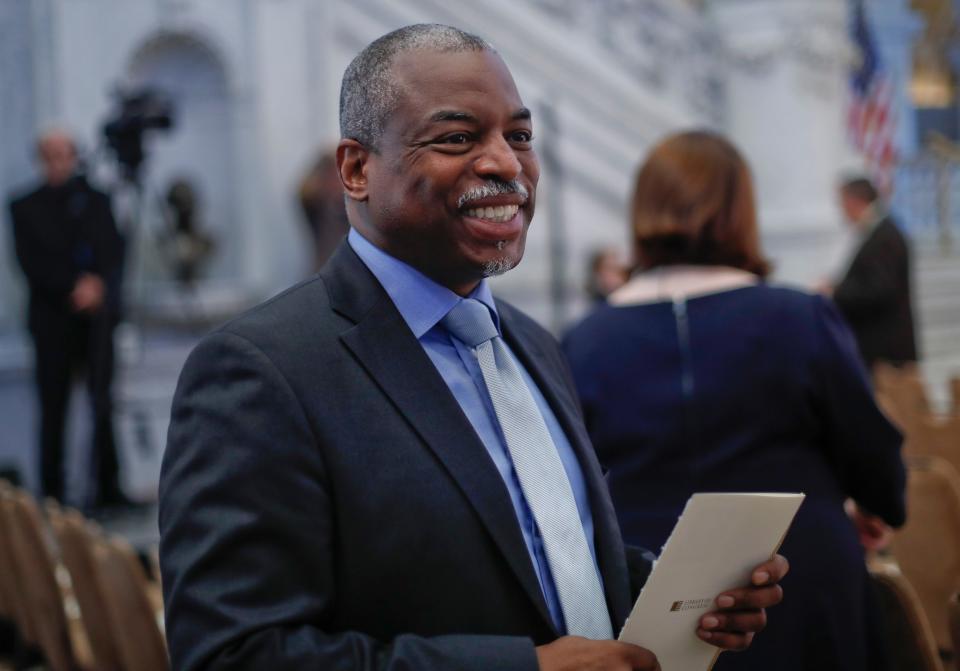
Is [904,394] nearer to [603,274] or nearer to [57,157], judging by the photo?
[603,274]

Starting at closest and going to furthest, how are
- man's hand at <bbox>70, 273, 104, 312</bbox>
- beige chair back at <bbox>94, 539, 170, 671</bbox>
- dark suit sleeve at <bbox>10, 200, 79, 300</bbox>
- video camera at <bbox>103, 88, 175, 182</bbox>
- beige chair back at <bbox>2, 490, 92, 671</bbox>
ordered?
beige chair back at <bbox>94, 539, 170, 671</bbox>, beige chair back at <bbox>2, 490, 92, 671</bbox>, video camera at <bbox>103, 88, 175, 182</bbox>, man's hand at <bbox>70, 273, 104, 312</bbox>, dark suit sleeve at <bbox>10, 200, 79, 300</bbox>

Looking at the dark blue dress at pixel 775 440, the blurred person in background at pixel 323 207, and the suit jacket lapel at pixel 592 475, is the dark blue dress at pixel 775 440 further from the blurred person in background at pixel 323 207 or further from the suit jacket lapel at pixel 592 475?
the blurred person in background at pixel 323 207

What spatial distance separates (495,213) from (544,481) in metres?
0.33

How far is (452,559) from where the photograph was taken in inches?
55.4

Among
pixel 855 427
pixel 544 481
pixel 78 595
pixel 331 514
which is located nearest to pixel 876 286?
pixel 855 427

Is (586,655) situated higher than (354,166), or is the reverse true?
(354,166)

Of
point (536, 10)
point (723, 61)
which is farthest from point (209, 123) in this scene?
point (723, 61)

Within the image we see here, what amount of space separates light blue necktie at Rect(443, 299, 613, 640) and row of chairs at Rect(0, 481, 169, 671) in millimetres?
1465

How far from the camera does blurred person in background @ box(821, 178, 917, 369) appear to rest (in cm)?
654

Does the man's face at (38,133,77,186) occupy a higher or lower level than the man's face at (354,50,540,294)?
lower

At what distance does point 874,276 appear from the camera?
654 cm

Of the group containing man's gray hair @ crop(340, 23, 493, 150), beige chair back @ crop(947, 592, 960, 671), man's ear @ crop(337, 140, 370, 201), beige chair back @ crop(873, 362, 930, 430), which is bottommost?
beige chair back @ crop(873, 362, 930, 430)

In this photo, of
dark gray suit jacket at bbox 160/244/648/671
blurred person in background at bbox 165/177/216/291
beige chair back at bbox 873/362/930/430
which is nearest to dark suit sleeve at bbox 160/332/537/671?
dark gray suit jacket at bbox 160/244/648/671

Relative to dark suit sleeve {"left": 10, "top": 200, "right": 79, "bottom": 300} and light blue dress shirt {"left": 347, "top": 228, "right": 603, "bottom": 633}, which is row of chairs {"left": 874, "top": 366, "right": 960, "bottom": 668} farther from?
dark suit sleeve {"left": 10, "top": 200, "right": 79, "bottom": 300}
